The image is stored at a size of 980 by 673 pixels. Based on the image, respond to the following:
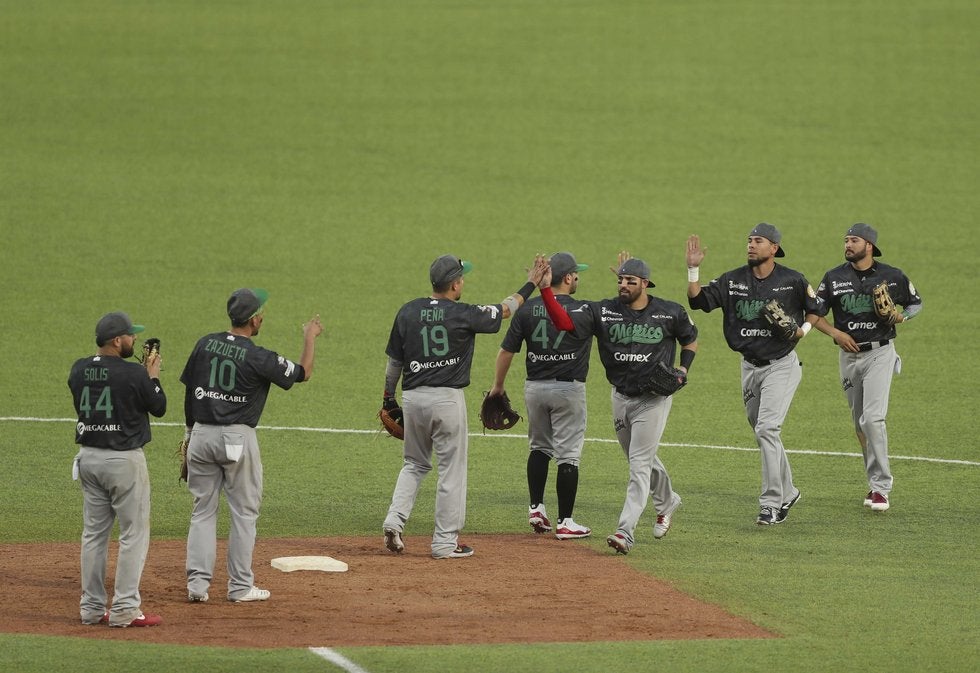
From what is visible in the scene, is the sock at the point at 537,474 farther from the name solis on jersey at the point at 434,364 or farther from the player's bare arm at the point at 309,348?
the player's bare arm at the point at 309,348

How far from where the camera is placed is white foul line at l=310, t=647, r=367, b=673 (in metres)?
8.87

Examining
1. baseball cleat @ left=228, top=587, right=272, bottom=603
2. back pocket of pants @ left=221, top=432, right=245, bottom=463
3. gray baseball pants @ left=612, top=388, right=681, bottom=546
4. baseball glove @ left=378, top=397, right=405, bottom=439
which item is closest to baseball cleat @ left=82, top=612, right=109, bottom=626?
baseball cleat @ left=228, top=587, right=272, bottom=603

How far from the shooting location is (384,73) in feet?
113

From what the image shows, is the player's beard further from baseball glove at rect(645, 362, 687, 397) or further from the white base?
the white base

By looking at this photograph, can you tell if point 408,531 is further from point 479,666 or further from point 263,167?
point 263,167

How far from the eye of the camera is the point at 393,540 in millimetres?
12156

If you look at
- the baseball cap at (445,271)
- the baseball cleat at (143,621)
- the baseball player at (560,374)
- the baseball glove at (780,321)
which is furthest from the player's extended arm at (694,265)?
the baseball cleat at (143,621)

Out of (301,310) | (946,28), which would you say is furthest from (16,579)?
(946,28)

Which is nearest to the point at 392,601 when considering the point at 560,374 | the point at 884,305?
the point at 560,374

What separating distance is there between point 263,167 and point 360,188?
91.0 inches

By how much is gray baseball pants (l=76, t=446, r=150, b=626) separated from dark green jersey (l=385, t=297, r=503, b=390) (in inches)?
105

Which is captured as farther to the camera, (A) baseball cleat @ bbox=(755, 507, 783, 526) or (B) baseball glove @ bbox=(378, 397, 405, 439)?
(A) baseball cleat @ bbox=(755, 507, 783, 526)

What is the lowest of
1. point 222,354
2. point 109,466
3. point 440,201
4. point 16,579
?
point 16,579

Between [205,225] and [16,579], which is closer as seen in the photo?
[16,579]
